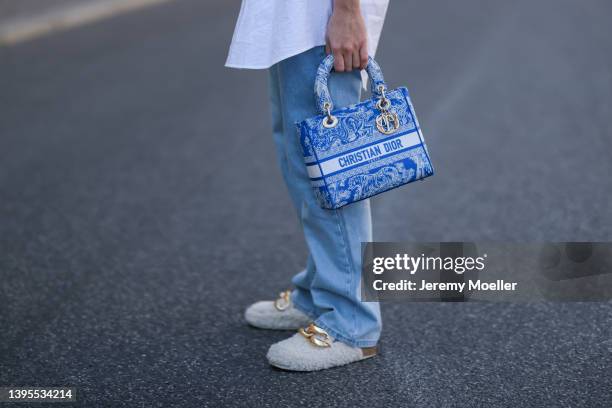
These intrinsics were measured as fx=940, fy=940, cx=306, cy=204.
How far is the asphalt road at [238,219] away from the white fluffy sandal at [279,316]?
0.06 m

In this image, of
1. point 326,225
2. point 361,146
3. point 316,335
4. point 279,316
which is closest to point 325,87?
point 361,146

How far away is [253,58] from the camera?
Answer: 2.62 m

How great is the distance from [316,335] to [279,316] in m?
0.30

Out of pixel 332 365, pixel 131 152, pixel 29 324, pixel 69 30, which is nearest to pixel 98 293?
pixel 29 324

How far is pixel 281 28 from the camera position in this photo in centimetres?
257

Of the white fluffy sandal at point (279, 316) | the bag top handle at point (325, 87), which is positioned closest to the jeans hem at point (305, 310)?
the white fluffy sandal at point (279, 316)

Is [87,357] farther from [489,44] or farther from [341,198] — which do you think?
[489,44]

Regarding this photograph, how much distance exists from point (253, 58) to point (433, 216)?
193 centimetres

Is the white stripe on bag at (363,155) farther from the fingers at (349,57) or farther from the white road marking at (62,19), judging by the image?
the white road marking at (62,19)

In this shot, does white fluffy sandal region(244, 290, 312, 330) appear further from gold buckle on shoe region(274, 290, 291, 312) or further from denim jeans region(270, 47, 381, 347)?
denim jeans region(270, 47, 381, 347)

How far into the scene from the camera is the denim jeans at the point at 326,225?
2.65 metres

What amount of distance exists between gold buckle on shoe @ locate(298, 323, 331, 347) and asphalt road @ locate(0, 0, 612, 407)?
0.10 m

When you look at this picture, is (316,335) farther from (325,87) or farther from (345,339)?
(325,87)

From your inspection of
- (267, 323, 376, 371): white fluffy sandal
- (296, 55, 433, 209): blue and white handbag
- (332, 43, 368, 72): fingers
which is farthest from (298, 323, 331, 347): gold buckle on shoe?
(332, 43, 368, 72): fingers
